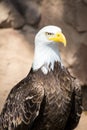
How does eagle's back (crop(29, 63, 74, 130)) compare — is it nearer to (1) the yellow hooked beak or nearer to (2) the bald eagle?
(2) the bald eagle

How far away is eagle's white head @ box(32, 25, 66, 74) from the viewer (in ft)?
13.1

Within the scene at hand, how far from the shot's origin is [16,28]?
219 inches

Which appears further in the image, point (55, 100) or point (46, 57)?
point (46, 57)

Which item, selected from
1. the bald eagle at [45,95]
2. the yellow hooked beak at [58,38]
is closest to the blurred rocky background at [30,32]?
the bald eagle at [45,95]

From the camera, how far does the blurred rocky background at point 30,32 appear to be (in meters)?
5.48

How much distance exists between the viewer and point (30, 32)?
5.59 metres

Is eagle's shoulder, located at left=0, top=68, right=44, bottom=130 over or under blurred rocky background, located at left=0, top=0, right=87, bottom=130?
over

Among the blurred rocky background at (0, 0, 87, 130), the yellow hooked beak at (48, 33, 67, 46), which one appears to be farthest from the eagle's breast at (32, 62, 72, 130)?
the blurred rocky background at (0, 0, 87, 130)

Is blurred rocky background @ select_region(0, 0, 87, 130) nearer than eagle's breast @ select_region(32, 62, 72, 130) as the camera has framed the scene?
No

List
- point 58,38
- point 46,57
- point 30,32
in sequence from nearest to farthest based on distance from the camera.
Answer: point 58,38
point 46,57
point 30,32

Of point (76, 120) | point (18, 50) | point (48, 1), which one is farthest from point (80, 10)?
point (76, 120)

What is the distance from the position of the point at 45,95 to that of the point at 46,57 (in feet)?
0.97

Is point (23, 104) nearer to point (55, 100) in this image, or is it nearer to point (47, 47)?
point (55, 100)

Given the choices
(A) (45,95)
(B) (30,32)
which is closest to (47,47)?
(A) (45,95)
